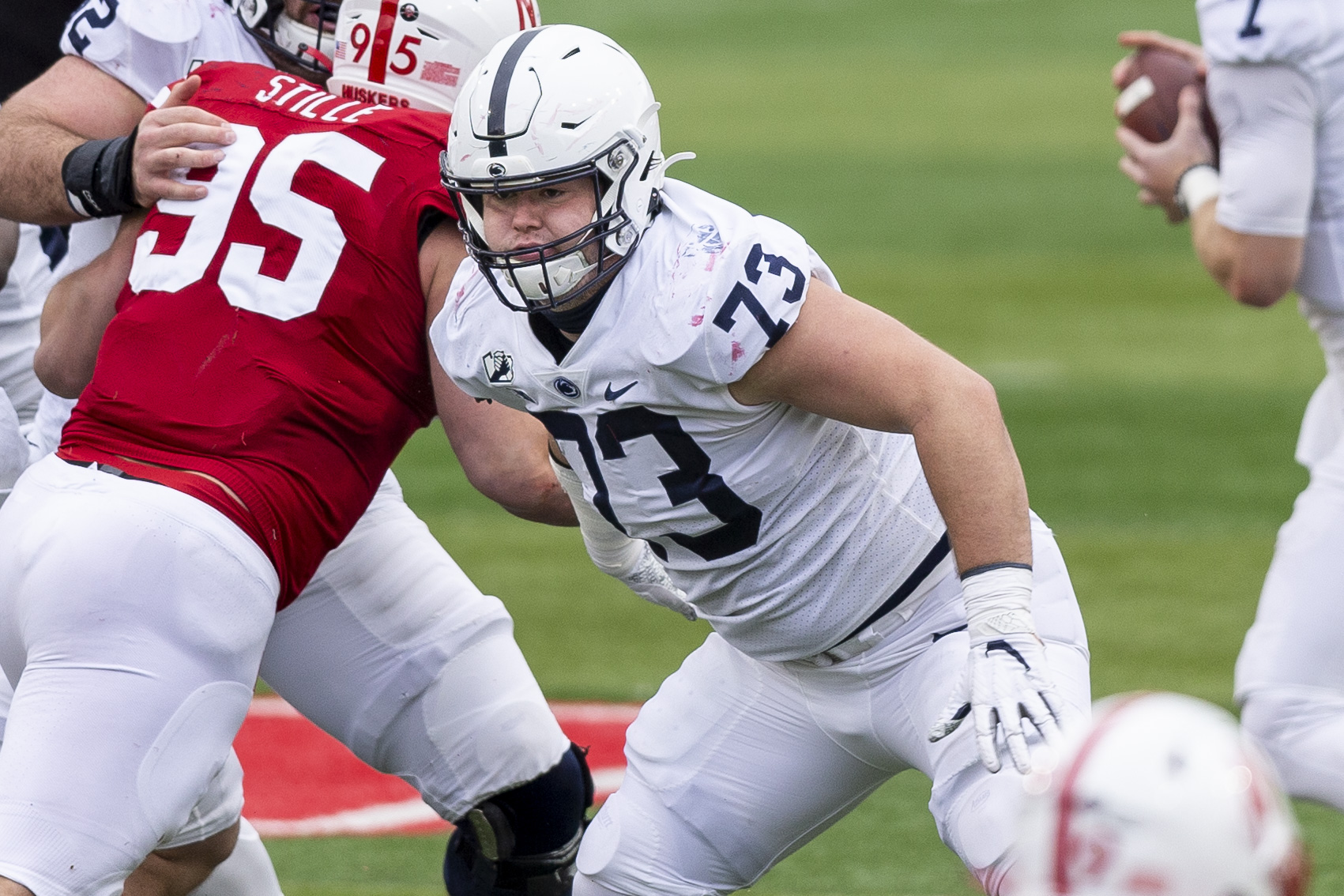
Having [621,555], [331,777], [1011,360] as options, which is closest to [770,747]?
[621,555]

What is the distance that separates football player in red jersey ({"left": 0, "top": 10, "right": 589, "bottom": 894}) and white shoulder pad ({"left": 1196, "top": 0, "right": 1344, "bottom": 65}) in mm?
1493

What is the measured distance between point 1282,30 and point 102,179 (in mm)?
2184

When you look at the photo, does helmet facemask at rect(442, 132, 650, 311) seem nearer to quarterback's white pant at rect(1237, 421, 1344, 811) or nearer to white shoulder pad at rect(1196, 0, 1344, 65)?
white shoulder pad at rect(1196, 0, 1344, 65)

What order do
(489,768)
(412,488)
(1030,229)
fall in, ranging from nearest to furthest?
(489,768)
(412,488)
(1030,229)

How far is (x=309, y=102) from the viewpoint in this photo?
3.56m

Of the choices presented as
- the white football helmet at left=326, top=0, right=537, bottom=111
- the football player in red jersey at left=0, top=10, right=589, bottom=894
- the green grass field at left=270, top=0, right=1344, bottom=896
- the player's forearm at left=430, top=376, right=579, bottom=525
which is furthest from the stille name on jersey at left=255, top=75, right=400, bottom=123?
the green grass field at left=270, top=0, right=1344, bottom=896

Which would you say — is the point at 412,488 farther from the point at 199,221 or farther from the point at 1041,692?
the point at 1041,692

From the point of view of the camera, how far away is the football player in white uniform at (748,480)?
2.94 m

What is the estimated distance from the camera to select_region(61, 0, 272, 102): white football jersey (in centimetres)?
385

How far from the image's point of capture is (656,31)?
2281 cm

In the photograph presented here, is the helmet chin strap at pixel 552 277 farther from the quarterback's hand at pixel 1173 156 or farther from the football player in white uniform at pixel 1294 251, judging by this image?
the quarterback's hand at pixel 1173 156

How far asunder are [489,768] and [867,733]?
3.01ft

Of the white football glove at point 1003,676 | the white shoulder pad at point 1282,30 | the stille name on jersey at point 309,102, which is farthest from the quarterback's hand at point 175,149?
the white shoulder pad at point 1282,30

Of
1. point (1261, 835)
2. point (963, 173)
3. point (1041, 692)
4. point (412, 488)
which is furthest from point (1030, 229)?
point (1261, 835)
